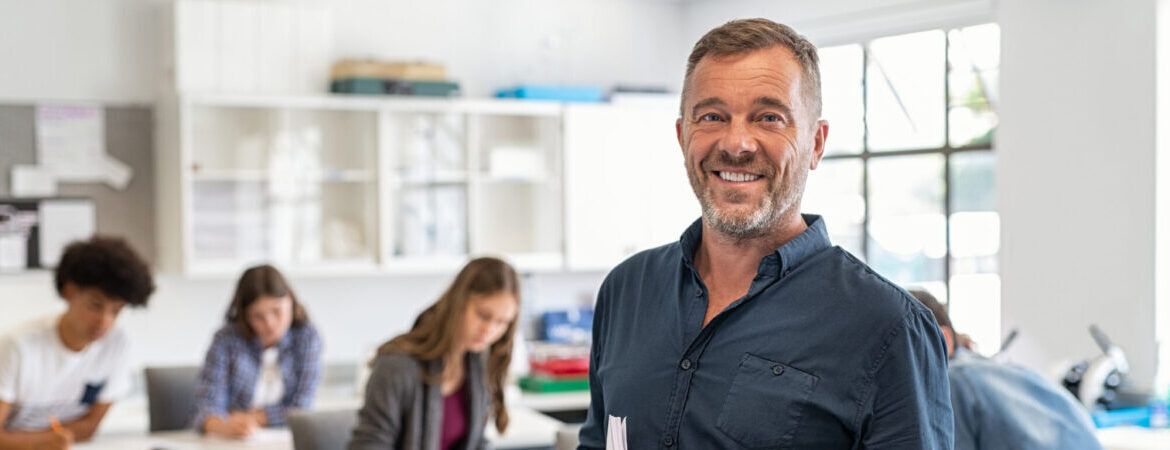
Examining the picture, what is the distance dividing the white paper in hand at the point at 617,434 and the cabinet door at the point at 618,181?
15.4 feet

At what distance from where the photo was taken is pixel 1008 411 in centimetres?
271

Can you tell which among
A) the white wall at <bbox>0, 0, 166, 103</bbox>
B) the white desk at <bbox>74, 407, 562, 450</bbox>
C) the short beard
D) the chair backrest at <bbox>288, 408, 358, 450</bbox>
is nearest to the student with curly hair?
the white desk at <bbox>74, 407, 562, 450</bbox>

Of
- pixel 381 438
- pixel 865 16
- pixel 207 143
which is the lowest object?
pixel 381 438

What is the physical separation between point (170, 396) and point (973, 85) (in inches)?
137

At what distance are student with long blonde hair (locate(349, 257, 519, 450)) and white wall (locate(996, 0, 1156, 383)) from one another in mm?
2190

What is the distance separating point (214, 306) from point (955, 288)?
324cm

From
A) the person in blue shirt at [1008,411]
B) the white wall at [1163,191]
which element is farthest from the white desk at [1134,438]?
the person in blue shirt at [1008,411]

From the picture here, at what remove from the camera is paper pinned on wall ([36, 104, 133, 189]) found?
5.45 meters

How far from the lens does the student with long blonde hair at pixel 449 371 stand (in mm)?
3408

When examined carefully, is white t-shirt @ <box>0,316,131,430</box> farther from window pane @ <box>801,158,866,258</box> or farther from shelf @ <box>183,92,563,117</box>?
window pane @ <box>801,158,866,258</box>

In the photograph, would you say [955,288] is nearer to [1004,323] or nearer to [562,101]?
[1004,323]

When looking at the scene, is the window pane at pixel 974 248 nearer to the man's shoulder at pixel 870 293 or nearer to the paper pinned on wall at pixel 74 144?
the paper pinned on wall at pixel 74 144

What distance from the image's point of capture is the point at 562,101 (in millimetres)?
6254

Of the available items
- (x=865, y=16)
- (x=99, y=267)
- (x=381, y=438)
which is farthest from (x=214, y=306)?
(x=865, y=16)
